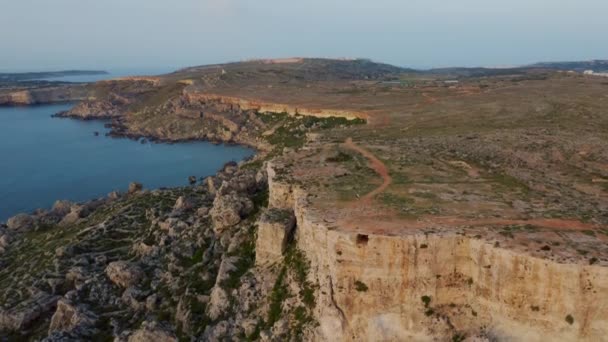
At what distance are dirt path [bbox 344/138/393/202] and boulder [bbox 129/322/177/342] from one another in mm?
14722

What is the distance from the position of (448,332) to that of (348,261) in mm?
5950

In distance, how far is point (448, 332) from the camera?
24.0 meters

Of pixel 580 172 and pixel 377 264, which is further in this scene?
pixel 580 172

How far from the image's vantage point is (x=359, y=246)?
24.5 metres

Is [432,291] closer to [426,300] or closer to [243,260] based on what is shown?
[426,300]

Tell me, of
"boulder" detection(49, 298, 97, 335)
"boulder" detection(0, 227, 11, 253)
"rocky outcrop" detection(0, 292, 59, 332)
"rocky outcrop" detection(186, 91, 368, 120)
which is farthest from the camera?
"rocky outcrop" detection(186, 91, 368, 120)

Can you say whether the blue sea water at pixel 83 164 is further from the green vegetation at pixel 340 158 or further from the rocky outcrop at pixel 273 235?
the rocky outcrop at pixel 273 235

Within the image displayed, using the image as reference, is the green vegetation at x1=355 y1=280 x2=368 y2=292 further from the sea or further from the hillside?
the sea

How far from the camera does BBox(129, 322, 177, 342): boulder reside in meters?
30.2

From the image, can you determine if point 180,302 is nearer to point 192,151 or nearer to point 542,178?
point 542,178

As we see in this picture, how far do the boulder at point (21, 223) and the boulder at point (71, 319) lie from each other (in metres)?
24.4

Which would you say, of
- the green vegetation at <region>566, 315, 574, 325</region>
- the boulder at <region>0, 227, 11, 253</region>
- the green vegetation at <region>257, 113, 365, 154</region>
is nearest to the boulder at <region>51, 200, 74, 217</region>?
the boulder at <region>0, 227, 11, 253</region>

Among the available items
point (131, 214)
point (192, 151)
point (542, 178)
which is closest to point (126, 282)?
point (131, 214)

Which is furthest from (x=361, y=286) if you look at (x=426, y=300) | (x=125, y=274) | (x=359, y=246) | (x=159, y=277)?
(x=125, y=274)
